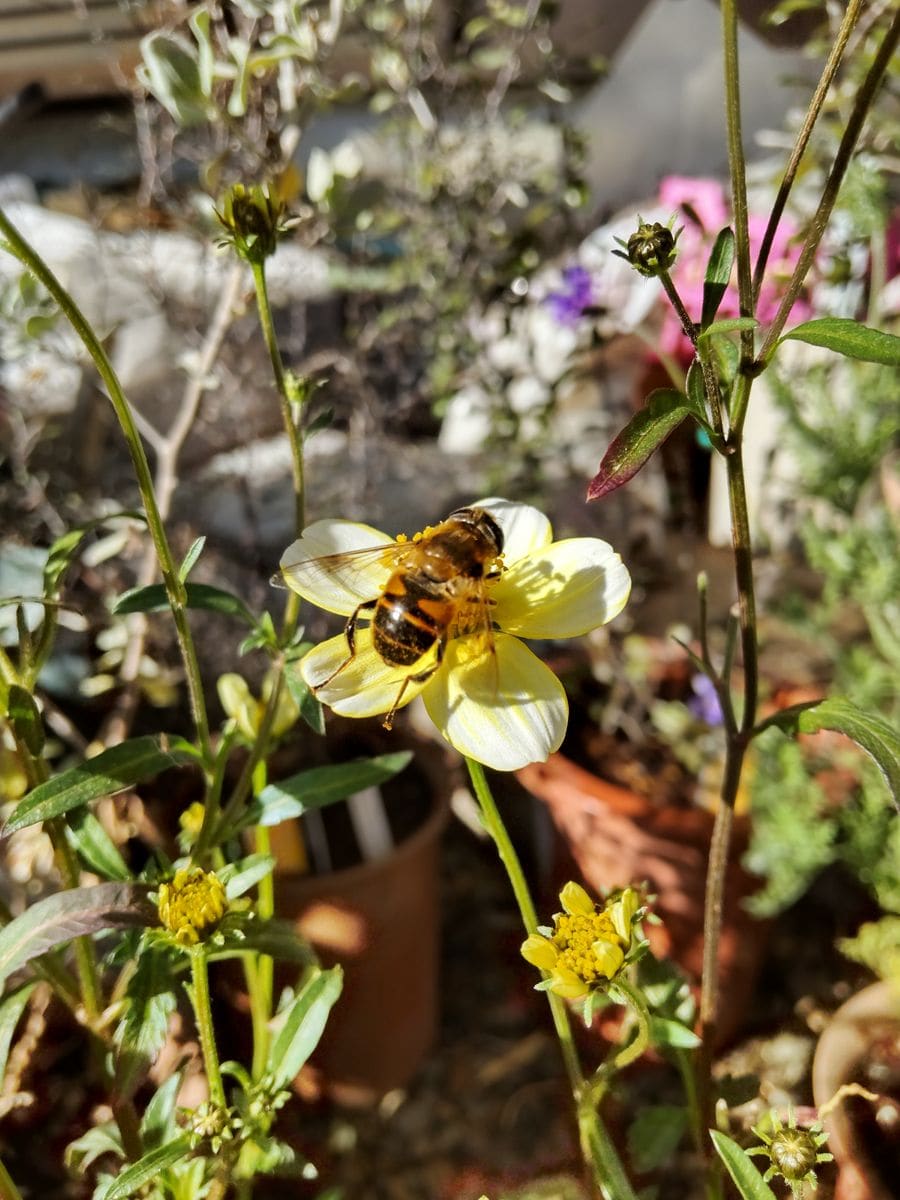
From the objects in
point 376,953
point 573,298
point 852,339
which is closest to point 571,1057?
point 852,339

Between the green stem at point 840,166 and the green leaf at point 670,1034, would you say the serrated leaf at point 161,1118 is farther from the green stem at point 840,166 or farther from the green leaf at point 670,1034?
the green stem at point 840,166

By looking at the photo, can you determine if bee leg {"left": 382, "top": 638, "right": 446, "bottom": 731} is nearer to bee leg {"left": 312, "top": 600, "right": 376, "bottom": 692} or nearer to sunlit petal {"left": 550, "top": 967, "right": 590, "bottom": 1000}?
bee leg {"left": 312, "top": 600, "right": 376, "bottom": 692}

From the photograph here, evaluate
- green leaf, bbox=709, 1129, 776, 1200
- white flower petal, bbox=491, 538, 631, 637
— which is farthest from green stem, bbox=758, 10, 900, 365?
green leaf, bbox=709, 1129, 776, 1200

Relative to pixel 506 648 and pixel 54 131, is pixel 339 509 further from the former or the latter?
pixel 54 131

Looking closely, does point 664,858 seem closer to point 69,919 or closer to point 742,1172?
point 742,1172

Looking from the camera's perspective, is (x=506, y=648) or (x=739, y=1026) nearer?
(x=506, y=648)

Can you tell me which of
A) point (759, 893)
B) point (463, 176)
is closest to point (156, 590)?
point (759, 893)
